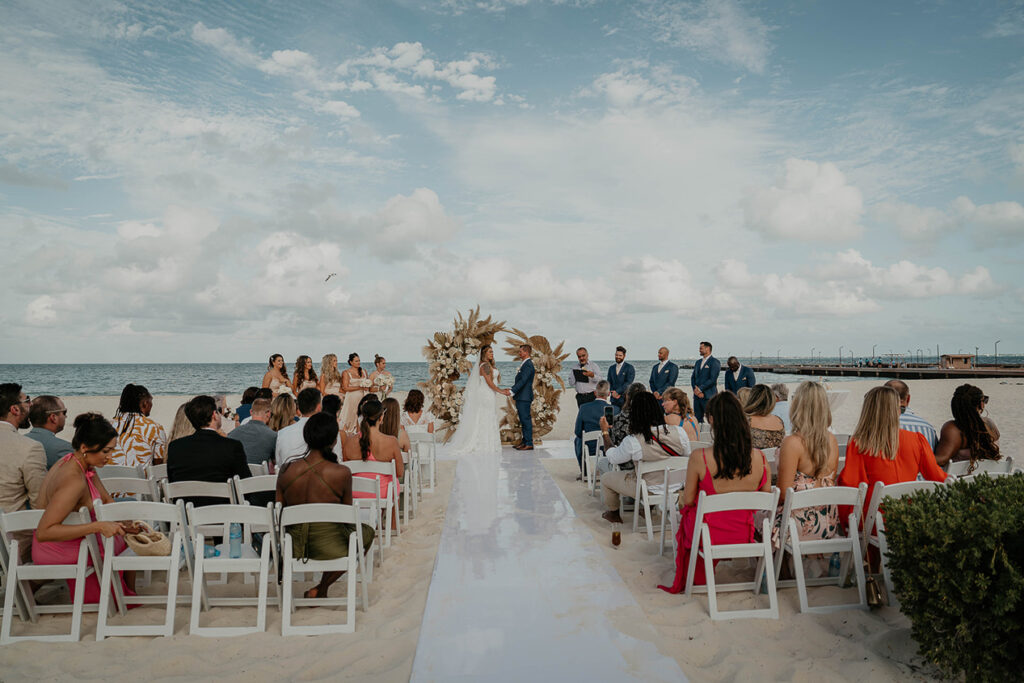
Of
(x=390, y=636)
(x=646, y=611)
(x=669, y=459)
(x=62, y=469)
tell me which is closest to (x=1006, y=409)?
(x=669, y=459)

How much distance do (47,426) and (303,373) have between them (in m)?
5.02

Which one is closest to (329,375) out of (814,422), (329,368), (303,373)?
(329,368)

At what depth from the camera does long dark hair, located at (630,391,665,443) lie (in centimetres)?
628

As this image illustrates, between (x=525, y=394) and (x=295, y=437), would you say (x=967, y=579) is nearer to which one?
(x=295, y=437)

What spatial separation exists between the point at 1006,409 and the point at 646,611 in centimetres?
2085

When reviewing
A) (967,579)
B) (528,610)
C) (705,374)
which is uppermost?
(705,374)

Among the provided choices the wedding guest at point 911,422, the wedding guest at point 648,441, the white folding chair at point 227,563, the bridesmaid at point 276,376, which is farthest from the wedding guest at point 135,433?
the wedding guest at point 911,422

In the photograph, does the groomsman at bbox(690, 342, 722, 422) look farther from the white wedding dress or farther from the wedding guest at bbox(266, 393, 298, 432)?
the wedding guest at bbox(266, 393, 298, 432)

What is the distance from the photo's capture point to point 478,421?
12.5 metres

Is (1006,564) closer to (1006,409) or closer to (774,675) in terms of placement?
(774,675)

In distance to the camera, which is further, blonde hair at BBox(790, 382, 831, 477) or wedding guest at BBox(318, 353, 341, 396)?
wedding guest at BBox(318, 353, 341, 396)

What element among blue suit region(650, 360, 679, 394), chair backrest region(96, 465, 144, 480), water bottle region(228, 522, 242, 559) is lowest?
water bottle region(228, 522, 242, 559)

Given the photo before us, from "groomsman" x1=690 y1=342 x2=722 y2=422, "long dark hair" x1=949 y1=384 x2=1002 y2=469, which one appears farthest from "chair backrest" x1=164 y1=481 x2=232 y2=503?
"groomsman" x1=690 y1=342 x2=722 y2=422

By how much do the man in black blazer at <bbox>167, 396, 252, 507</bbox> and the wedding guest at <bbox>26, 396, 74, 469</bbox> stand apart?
0.99 meters
